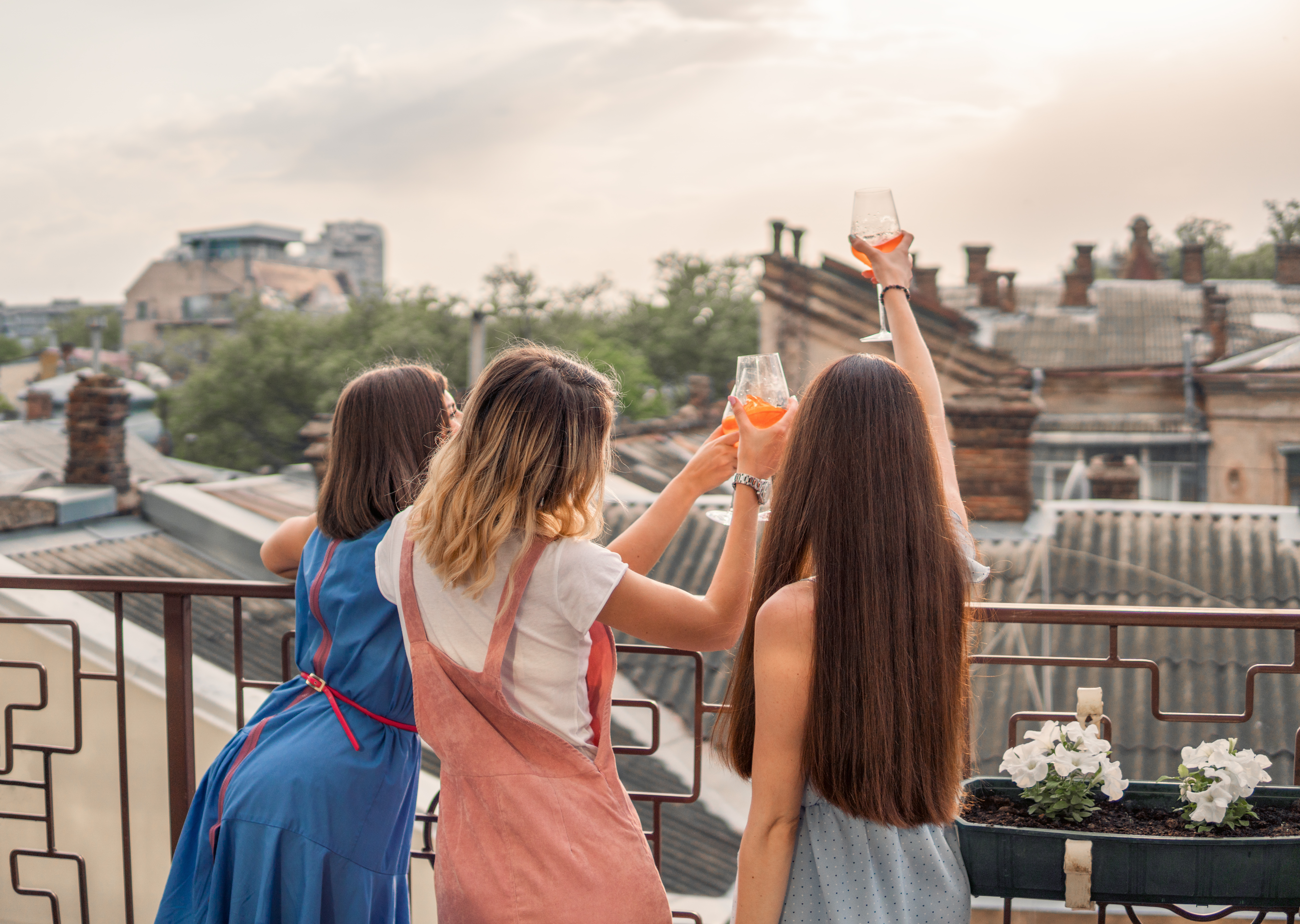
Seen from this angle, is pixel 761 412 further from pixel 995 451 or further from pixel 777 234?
pixel 777 234

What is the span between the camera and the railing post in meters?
2.72

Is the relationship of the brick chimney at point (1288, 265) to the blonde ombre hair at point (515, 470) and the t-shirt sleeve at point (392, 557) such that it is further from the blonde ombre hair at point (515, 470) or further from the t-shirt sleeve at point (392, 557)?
the t-shirt sleeve at point (392, 557)

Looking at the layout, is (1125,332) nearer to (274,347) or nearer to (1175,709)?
(1175,709)

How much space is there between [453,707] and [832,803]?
627 millimetres

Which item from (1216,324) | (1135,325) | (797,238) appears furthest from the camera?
(1135,325)

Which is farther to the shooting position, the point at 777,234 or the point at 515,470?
the point at 777,234

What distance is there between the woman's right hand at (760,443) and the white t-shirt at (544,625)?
28 cm

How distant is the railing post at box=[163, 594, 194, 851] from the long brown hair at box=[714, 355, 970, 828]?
188cm

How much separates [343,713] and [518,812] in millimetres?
558

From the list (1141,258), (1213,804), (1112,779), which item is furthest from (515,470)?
(1141,258)

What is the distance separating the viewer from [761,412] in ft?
5.83

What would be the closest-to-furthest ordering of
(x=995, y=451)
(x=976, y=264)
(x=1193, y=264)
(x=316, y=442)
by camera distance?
1. (x=995, y=451)
2. (x=316, y=442)
3. (x=976, y=264)
4. (x=1193, y=264)

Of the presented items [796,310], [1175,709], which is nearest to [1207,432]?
[796,310]

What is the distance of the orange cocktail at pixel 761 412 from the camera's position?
5.83 ft
